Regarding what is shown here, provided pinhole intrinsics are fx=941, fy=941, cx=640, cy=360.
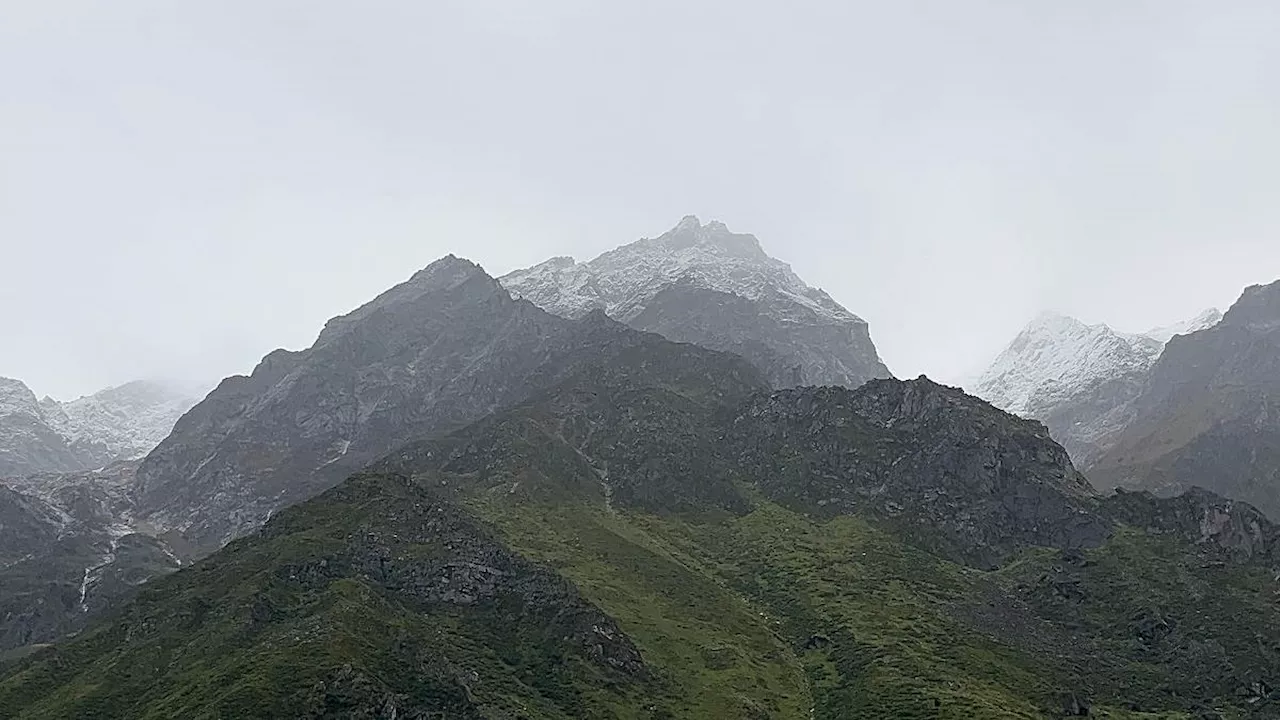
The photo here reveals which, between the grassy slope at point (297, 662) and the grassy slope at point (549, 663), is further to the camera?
the grassy slope at point (549, 663)

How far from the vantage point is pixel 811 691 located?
175m

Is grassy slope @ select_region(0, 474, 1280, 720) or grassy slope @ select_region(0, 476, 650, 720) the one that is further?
grassy slope @ select_region(0, 474, 1280, 720)

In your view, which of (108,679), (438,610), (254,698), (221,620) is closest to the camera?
(254,698)

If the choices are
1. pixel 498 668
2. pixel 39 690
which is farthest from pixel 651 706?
pixel 39 690

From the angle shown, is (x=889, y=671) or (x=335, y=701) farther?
(x=889, y=671)

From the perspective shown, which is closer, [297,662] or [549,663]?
[297,662]

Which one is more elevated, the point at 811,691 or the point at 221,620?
the point at 221,620

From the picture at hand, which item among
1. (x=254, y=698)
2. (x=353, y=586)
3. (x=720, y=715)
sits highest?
(x=353, y=586)

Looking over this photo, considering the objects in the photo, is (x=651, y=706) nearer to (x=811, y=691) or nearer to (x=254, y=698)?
(x=811, y=691)

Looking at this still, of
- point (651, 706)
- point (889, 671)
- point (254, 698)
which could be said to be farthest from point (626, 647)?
point (254, 698)

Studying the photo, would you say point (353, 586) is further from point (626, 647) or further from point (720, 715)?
point (720, 715)

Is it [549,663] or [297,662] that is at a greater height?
[297,662]

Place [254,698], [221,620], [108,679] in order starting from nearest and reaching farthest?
[254,698]
[108,679]
[221,620]

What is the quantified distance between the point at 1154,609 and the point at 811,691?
265 ft
